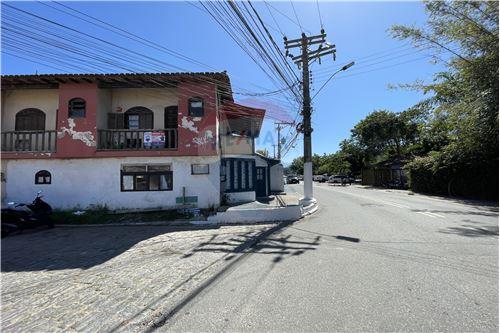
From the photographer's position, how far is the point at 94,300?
5.32 metres

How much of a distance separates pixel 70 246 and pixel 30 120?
9.64 metres

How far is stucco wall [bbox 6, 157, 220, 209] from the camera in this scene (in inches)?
612

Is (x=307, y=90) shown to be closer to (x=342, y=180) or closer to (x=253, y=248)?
(x=253, y=248)

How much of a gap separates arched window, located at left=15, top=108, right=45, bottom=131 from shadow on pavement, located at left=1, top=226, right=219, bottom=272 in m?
5.97

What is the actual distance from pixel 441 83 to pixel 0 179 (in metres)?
21.6

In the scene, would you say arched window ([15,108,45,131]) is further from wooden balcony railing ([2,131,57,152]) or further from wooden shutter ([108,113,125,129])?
wooden shutter ([108,113,125,129])

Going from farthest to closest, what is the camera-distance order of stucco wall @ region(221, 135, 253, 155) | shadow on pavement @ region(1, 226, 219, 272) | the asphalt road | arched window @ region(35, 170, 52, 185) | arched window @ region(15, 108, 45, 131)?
1. stucco wall @ region(221, 135, 253, 155)
2. arched window @ region(15, 108, 45, 131)
3. arched window @ region(35, 170, 52, 185)
4. shadow on pavement @ region(1, 226, 219, 272)
5. the asphalt road

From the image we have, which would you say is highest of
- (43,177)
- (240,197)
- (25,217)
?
(43,177)

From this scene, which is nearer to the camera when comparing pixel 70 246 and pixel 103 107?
pixel 70 246

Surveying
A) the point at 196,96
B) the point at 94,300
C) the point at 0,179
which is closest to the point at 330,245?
the point at 94,300

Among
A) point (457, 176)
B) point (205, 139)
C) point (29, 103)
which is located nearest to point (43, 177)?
point (29, 103)

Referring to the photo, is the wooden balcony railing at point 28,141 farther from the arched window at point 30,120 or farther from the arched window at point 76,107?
the arched window at point 76,107

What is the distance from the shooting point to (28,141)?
1598 cm

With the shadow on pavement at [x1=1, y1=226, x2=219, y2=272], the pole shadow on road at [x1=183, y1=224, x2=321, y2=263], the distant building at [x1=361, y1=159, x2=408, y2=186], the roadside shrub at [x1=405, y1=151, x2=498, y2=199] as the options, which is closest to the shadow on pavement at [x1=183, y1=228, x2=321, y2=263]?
the pole shadow on road at [x1=183, y1=224, x2=321, y2=263]
